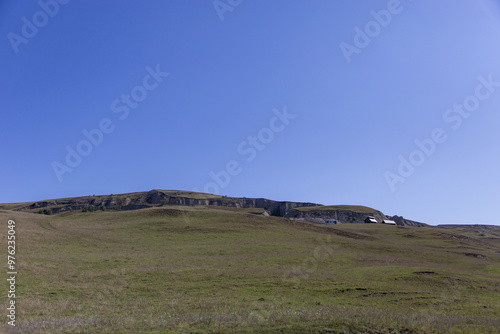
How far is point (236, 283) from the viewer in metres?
31.8

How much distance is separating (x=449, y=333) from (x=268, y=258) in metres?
30.2

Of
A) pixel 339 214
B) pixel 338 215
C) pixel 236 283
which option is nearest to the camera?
pixel 236 283

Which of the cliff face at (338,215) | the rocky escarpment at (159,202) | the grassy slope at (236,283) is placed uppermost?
the rocky escarpment at (159,202)

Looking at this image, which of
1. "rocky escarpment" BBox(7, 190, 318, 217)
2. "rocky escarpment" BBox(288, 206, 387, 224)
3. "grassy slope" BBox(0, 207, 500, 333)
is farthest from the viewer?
"rocky escarpment" BBox(7, 190, 318, 217)

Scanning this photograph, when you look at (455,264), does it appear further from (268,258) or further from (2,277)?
(2,277)

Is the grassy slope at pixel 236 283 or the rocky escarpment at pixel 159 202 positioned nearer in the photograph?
the grassy slope at pixel 236 283

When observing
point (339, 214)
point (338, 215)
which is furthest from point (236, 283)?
point (339, 214)

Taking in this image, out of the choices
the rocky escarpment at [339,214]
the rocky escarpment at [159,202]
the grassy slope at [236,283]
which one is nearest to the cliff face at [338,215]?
the rocky escarpment at [339,214]

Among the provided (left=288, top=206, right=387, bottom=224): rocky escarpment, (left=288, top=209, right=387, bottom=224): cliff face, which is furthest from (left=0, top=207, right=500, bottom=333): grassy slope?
(left=288, top=206, right=387, bottom=224): rocky escarpment

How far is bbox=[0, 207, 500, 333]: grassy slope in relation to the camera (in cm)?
1788

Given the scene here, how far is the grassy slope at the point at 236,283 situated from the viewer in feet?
58.6

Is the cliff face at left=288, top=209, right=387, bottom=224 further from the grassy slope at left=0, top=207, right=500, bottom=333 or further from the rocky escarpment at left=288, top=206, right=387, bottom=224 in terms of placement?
the grassy slope at left=0, top=207, right=500, bottom=333

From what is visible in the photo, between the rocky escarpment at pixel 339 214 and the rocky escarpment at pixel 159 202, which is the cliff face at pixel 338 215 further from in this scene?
the rocky escarpment at pixel 159 202

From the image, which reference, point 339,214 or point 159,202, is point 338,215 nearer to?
point 339,214
